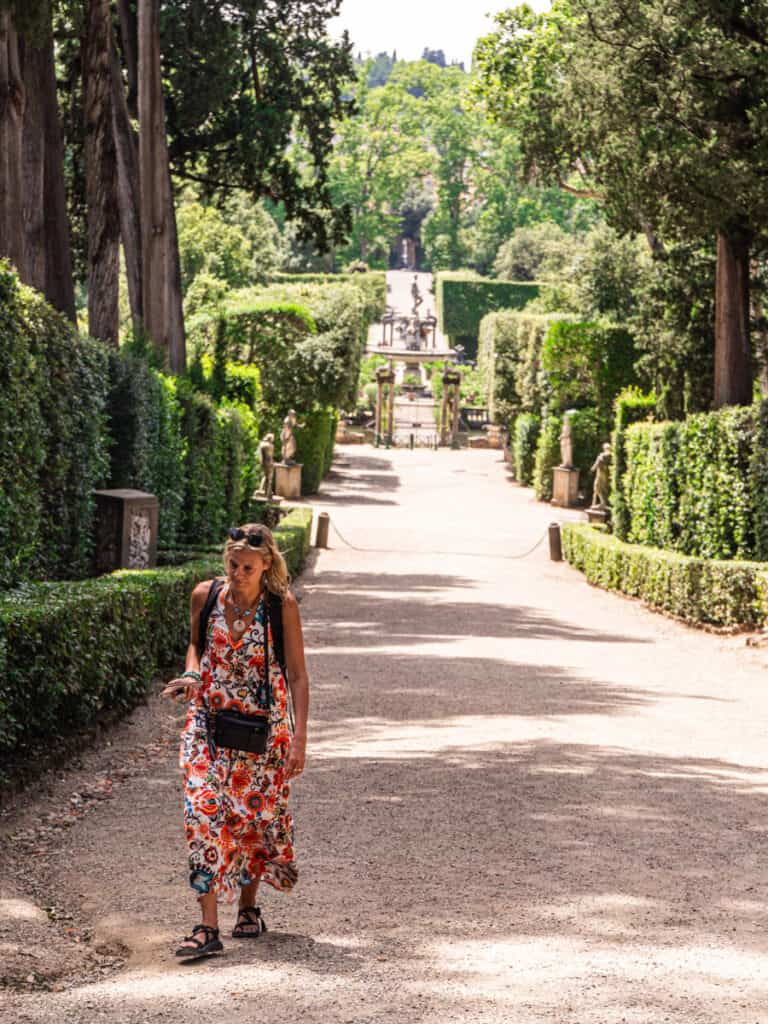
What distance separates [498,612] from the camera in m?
19.1

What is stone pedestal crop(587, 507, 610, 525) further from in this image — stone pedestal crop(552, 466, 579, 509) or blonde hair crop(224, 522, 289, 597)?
blonde hair crop(224, 522, 289, 597)

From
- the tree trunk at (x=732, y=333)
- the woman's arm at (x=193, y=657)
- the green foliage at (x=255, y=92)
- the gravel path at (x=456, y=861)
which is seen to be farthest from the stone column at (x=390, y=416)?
the woman's arm at (x=193, y=657)

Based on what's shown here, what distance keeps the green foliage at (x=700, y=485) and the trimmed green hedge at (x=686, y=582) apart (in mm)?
409

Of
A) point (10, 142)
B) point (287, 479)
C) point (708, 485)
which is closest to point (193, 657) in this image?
point (10, 142)

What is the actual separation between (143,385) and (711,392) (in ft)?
34.5

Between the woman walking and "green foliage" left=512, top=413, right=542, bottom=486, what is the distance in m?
39.1

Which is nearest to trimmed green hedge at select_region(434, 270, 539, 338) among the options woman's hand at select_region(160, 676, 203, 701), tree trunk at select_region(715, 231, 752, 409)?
tree trunk at select_region(715, 231, 752, 409)

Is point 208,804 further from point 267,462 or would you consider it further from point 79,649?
point 267,462

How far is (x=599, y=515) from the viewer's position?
33.1 metres

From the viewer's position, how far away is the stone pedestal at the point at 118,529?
14.6m

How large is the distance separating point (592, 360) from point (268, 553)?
115ft

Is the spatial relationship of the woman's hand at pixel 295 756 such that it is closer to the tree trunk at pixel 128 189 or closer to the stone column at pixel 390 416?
the tree trunk at pixel 128 189

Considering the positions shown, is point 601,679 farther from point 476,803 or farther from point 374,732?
point 476,803

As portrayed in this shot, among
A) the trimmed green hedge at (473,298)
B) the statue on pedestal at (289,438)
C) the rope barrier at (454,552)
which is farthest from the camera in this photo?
the trimmed green hedge at (473,298)
